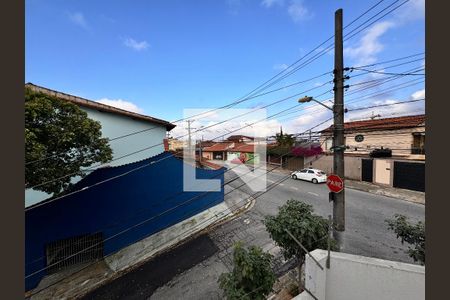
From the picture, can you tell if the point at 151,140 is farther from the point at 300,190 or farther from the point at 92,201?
the point at 300,190

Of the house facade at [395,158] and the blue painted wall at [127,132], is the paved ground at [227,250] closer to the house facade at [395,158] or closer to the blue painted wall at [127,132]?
the house facade at [395,158]

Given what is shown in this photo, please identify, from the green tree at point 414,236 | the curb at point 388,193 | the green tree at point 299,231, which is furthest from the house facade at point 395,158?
the green tree at point 299,231

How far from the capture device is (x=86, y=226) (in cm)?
915

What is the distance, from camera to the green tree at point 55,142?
5875mm

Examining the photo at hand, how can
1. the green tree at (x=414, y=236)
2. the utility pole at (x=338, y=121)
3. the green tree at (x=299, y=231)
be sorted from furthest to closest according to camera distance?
the utility pole at (x=338, y=121) < the green tree at (x=299, y=231) < the green tree at (x=414, y=236)

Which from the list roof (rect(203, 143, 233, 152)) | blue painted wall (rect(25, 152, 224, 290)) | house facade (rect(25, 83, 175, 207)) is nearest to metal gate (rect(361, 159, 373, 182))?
blue painted wall (rect(25, 152, 224, 290))

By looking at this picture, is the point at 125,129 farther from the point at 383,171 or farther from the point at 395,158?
the point at 395,158

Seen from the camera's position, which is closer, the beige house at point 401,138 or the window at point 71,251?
the window at point 71,251

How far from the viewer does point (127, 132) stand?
11914 millimetres

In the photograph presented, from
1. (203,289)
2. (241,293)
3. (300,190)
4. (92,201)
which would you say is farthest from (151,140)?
(300,190)

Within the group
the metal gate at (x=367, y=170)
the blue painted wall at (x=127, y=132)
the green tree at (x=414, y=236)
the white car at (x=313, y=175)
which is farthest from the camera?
the white car at (x=313, y=175)

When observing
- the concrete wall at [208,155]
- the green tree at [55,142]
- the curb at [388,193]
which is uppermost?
the green tree at [55,142]

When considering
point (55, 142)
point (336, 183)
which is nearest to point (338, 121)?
point (336, 183)

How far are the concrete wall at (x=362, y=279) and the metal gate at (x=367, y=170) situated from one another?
16.5 m
